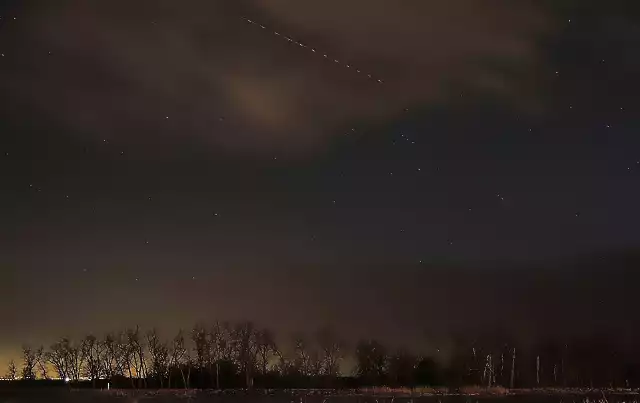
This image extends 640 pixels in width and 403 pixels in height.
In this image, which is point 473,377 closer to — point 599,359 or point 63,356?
point 599,359

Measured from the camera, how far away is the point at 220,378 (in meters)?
119

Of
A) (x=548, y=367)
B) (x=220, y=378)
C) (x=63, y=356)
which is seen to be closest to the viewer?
(x=220, y=378)

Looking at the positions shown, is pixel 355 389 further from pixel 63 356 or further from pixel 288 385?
pixel 63 356

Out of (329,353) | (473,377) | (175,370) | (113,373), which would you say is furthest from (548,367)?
(113,373)

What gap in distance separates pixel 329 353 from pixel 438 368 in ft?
59.3

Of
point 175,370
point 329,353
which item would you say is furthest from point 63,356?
point 329,353

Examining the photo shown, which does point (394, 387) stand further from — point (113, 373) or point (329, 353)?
point (113, 373)

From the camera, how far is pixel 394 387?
120m

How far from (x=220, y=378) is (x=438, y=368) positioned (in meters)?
32.2

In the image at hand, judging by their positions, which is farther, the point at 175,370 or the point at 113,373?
the point at 113,373

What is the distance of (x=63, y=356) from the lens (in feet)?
449

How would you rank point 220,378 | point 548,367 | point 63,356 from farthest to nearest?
1. point 63,356
2. point 548,367
3. point 220,378

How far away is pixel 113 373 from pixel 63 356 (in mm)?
11888

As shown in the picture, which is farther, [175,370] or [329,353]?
[329,353]
